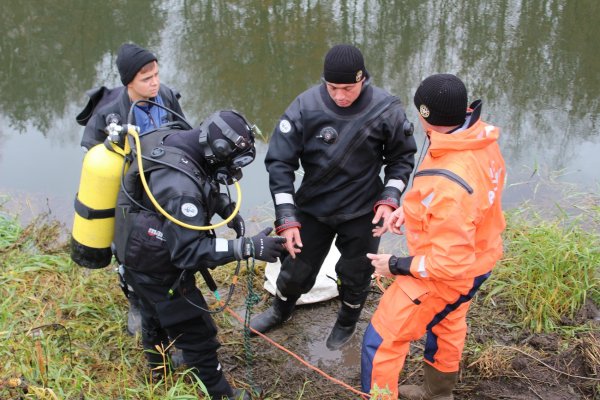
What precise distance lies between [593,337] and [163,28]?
8.00m

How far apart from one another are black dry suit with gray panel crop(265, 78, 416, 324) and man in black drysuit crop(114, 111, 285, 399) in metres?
0.45

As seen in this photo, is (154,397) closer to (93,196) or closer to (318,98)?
(93,196)

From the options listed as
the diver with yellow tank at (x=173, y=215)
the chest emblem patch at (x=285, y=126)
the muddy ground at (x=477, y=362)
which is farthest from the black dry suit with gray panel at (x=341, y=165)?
the muddy ground at (x=477, y=362)

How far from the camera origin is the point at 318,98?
3.20m

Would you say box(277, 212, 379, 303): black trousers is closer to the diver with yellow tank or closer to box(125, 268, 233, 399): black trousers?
the diver with yellow tank

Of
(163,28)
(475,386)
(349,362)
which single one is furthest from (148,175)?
(163,28)

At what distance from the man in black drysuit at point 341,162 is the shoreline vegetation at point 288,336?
0.55 meters

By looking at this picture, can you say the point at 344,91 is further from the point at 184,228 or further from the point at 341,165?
the point at 184,228

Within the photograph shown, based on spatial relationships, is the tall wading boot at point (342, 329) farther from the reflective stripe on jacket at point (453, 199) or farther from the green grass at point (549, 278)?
the reflective stripe on jacket at point (453, 199)

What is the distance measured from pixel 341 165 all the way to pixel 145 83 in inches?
49.3

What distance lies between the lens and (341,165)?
3.24 meters

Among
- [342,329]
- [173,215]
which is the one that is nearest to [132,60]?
[173,215]

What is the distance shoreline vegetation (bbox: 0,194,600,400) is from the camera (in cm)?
311

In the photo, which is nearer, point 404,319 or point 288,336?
point 404,319
